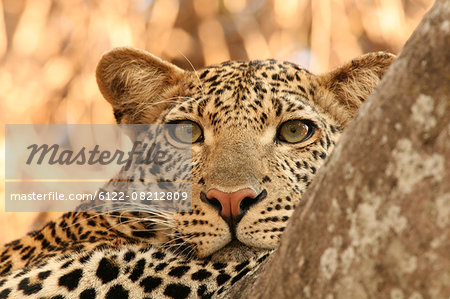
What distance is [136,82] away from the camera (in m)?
4.98

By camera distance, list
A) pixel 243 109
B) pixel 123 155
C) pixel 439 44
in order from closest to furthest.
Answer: pixel 439 44 → pixel 243 109 → pixel 123 155

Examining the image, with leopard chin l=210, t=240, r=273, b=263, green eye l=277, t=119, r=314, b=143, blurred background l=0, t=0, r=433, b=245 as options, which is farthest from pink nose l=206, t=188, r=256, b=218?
blurred background l=0, t=0, r=433, b=245

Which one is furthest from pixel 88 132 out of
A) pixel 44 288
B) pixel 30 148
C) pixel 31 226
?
pixel 44 288

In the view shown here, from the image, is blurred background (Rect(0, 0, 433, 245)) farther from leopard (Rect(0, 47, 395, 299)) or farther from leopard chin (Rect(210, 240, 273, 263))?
leopard chin (Rect(210, 240, 273, 263))

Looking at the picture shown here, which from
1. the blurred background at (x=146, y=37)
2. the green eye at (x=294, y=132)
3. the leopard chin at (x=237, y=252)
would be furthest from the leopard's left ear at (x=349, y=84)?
the blurred background at (x=146, y=37)

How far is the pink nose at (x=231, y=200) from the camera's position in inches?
134

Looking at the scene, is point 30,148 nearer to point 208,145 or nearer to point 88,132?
point 88,132

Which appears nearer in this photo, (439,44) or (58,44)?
(439,44)

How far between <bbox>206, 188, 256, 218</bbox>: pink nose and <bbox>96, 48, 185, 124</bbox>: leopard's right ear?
61.4 inches

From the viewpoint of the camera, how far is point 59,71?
912cm

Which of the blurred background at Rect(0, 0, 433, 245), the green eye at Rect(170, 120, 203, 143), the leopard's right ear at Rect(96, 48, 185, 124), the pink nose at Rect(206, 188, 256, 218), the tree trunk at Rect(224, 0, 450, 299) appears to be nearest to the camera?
the tree trunk at Rect(224, 0, 450, 299)

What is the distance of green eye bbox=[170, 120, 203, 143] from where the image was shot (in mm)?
4504

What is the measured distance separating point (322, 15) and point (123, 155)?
5.16 m

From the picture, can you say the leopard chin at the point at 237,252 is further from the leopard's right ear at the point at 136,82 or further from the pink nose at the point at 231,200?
the leopard's right ear at the point at 136,82
